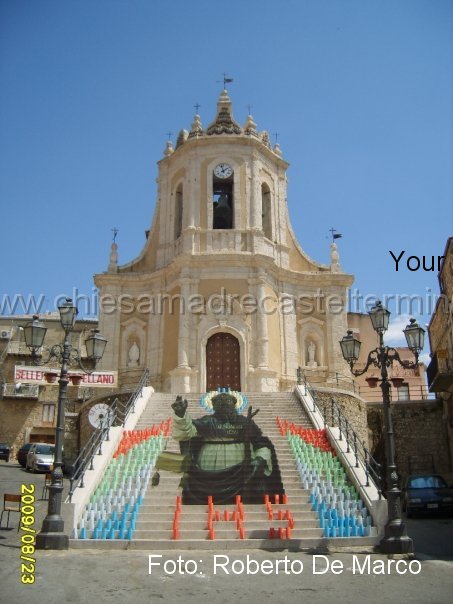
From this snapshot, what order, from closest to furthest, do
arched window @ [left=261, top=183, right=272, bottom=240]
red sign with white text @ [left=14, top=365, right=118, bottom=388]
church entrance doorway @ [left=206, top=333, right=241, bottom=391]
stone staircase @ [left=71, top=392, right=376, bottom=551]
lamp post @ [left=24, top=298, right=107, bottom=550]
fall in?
lamp post @ [left=24, top=298, right=107, bottom=550], stone staircase @ [left=71, top=392, right=376, bottom=551], red sign with white text @ [left=14, top=365, right=118, bottom=388], church entrance doorway @ [left=206, top=333, right=241, bottom=391], arched window @ [left=261, top=183, right=272, bottom=240]

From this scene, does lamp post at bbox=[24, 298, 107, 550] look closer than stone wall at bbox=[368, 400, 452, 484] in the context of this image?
Yes

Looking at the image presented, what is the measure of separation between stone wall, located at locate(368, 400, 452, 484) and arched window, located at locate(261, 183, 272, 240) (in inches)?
393

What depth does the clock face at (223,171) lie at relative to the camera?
31.6m

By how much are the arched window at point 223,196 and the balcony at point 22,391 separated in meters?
→ 16.0

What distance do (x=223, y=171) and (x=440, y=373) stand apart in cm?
1422

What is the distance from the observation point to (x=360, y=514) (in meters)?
13.6

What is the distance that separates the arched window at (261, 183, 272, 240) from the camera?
31844 mm

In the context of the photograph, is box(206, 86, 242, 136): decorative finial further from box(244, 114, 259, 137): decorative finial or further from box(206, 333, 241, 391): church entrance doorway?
box(206, 333, 241, 391): church entrance doorway

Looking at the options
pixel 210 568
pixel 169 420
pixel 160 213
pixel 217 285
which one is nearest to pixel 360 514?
pixel 210 568

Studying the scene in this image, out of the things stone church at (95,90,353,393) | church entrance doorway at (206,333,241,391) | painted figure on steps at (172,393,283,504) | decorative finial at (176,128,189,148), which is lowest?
painted figure on steps at (172,393,283,504)

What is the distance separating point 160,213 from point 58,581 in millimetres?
25177

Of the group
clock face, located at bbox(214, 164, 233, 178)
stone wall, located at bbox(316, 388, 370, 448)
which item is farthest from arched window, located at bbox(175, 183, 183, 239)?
stone wall, located at bbox(316, 388, 370, 448)

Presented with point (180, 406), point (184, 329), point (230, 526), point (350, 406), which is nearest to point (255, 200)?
point (184, 329)

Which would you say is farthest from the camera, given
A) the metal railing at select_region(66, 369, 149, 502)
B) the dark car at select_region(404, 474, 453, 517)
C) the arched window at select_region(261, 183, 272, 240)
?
the arched window at select_region(261, 183, 272, 240)
